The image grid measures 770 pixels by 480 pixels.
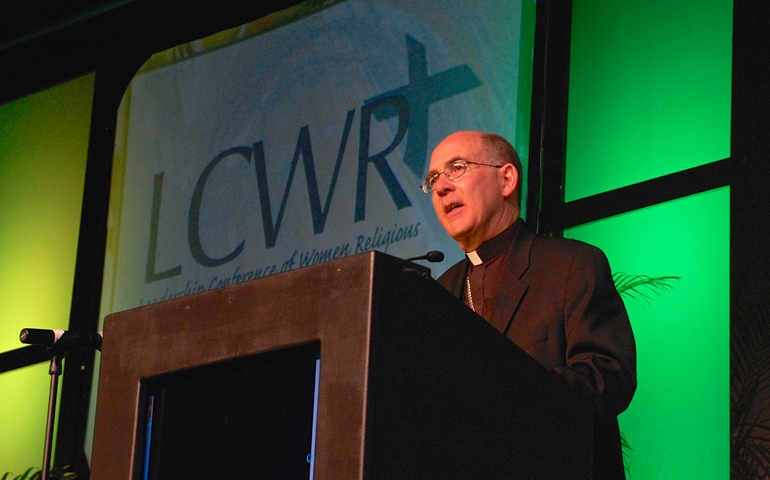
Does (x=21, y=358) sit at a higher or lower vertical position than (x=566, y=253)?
higher

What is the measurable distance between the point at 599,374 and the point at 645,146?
1.61 meters

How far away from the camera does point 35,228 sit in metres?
5.08

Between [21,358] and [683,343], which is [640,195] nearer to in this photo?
[683,343]

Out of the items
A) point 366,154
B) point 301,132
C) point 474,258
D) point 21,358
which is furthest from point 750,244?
point 21,358

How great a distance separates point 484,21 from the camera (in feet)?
11.8

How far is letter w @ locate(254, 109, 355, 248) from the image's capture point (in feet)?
12.7

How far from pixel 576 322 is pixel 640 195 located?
4.24ft

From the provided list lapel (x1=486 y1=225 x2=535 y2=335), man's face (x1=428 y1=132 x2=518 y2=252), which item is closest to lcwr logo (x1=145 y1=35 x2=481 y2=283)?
man's face (x1=428 y1=132 x2=518 y2=252)

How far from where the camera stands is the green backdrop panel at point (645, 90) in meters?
3.08

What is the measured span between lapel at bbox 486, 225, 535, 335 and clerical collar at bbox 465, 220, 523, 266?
2.3 inches

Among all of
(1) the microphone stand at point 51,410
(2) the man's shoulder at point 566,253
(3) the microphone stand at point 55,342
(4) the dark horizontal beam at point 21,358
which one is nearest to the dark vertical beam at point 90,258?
(4) the dark horizontal beam at point 21,358

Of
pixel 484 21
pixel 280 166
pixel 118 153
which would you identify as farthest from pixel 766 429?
pixel 118 153

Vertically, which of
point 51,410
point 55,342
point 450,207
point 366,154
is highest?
point 366,154

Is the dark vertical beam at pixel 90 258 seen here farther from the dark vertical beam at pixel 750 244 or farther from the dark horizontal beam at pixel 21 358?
the dark vertical beam at pixel 750 244
